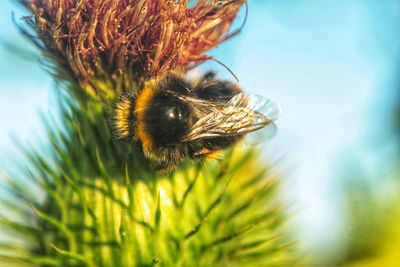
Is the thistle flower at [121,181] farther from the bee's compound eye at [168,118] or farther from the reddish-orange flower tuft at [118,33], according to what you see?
the bee's compound eye at [168,118]

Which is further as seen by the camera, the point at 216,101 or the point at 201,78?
the point at 201,78

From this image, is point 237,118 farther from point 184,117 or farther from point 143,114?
point 143,114

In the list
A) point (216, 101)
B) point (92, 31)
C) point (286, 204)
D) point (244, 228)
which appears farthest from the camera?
point (286, 204)

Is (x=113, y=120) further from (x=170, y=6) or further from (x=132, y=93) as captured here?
(x=170, y=6)

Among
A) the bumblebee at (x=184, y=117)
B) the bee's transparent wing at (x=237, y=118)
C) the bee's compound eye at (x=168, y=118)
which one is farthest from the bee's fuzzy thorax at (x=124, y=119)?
the bee's transparent wing at (x=237, y=118)

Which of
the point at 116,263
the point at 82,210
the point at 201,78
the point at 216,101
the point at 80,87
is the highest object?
the point at 80,87

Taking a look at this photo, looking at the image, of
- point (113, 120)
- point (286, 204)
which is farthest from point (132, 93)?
point (286, 204)

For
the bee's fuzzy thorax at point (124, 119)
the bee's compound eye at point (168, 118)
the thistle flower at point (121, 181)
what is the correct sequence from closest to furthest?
1. the bee's compound eye at point (168, 118)
2. the bee's fuzzy thorax at point (124, 119)
3. the thistle flower at point (121, 181)

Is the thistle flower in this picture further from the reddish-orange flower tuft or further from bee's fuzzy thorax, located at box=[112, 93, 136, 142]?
bee's fuzzy thorax, located at box=[112, 93, 136, 142]
